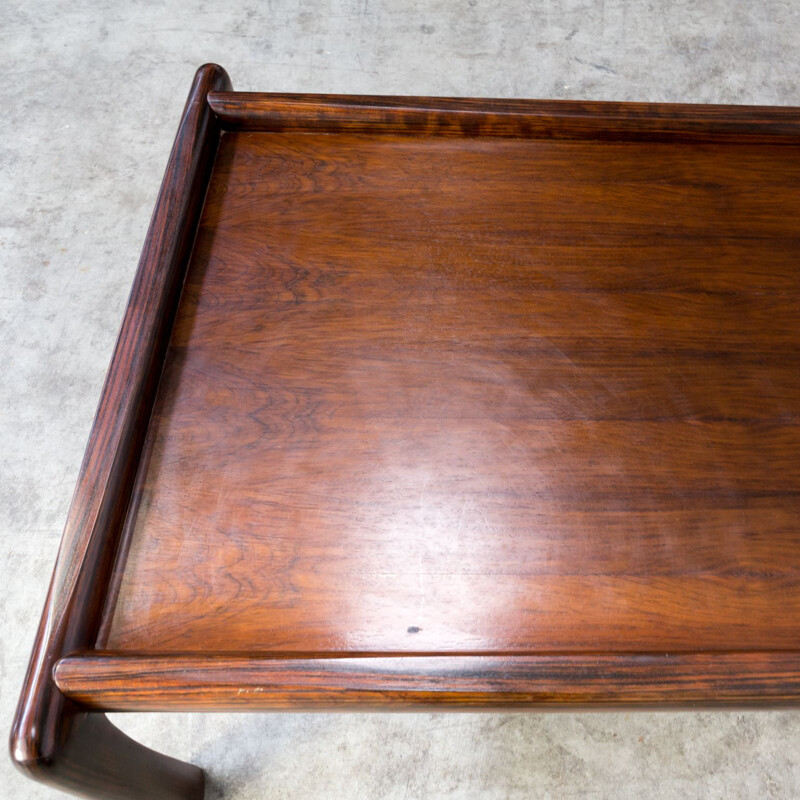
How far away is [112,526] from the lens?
722mm

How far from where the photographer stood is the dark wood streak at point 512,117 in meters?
0.98

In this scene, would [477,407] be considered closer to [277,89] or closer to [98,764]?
[98,764]

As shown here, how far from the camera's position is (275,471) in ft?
2.54

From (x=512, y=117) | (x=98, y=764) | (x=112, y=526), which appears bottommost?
(x=98, y=764)

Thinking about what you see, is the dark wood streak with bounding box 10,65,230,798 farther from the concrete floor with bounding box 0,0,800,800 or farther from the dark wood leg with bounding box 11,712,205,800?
the concrete floor with bounding box 0,0,800,800

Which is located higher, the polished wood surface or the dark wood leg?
the polished wood surface

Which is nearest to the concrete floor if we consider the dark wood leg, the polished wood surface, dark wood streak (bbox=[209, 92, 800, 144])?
the dark wood leg

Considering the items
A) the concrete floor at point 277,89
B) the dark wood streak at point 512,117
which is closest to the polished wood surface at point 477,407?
the dark wood streak at point 512,117

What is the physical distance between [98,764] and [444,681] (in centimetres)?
35

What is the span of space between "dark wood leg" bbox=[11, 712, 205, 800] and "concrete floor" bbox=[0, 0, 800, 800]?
0.59 ft

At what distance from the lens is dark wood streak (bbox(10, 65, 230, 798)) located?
627 millimetres

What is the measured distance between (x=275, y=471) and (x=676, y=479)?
417 millimetres

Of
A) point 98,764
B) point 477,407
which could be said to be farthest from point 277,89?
point 98,764

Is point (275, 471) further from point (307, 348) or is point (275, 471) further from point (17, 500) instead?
point (17, 500)
